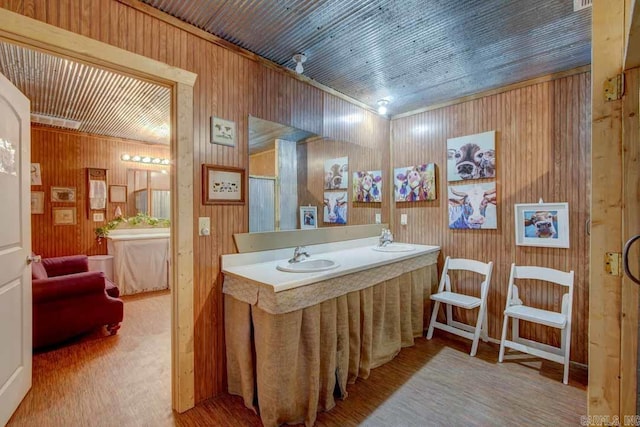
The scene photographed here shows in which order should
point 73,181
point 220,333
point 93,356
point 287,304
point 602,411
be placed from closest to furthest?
point 602,411
point 287,304
point 220,333
point 93,356
point 73,181

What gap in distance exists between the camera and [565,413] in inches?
72.5

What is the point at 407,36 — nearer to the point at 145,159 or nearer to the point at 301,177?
the point at 301,177

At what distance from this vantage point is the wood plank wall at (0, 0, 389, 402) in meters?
1.56

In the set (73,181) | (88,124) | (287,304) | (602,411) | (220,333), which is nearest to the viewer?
(602,411)

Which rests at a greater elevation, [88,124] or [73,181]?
[88,124]

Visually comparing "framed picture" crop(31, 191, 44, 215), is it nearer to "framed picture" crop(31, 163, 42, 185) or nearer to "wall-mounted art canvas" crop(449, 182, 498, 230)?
"framed picture" crop(31, 163, 42, 185)

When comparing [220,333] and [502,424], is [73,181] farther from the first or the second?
[502,424]

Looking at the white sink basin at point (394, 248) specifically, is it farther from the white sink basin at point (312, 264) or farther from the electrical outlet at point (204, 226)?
the electrical outlet at point (204, 226)

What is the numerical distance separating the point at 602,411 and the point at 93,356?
11.5 feet

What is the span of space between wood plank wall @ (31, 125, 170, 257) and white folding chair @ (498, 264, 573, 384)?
5.52 metres

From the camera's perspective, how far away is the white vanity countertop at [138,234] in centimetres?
437

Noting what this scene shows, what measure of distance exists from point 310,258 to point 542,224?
6.84 feet

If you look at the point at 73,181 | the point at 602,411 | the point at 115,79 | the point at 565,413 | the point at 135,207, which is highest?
the point at 115,79

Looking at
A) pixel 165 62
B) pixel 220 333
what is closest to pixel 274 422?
pixel 220 333
